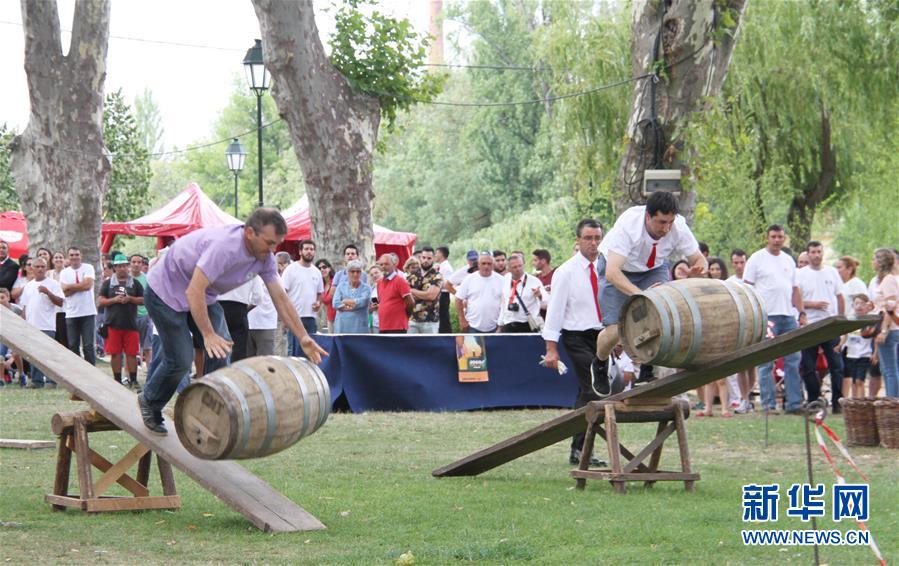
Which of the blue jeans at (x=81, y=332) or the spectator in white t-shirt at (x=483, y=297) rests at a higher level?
the spectator in white t-shirt at (x=483, y=297)

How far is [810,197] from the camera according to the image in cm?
3095

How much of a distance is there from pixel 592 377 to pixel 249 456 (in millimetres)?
4320

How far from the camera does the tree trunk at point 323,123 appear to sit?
67.0 feet

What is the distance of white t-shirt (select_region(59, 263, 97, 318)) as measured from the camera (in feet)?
67.6

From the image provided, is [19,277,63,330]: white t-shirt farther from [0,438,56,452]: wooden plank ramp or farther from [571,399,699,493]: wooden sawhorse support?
[571,399,699,493]: wooden sawhorse support

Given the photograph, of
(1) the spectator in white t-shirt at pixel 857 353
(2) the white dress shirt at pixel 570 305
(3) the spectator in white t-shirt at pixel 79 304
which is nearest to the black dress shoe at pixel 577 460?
(2) the white dress shirt at pixel 570 305

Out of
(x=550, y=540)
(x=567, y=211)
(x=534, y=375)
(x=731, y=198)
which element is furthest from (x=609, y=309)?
(x=567, y=211)

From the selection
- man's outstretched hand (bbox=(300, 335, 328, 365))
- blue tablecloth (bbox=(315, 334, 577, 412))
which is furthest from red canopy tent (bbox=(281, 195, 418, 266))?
man's outstretched hand (bbox=(300, 335, 328, 365))

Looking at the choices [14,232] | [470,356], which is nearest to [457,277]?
[470,356]

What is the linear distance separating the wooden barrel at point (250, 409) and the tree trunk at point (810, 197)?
2376cm

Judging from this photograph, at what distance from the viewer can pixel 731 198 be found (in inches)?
1175

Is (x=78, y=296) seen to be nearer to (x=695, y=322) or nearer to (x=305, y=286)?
(x=305, y=286)

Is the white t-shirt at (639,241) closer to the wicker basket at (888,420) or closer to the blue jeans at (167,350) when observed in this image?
the blue jeans at (167,350)

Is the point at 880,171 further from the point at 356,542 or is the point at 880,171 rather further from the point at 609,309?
the point at 356,542
